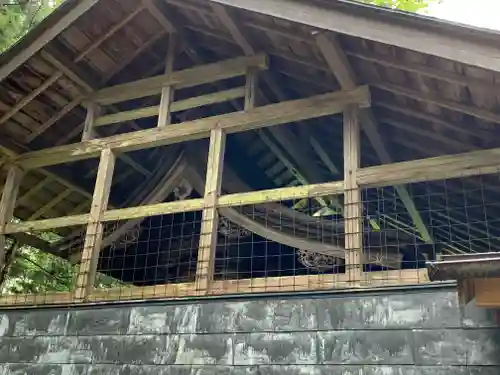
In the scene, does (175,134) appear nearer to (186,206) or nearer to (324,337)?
(186,206)

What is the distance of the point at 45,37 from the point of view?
22.2ft

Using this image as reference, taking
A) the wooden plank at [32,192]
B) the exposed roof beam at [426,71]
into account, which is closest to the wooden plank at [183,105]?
the exposed roof beam at [426,71]

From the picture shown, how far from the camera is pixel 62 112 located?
7.64m

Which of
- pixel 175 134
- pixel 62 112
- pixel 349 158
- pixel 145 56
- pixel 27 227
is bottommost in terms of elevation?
pixel 27 227

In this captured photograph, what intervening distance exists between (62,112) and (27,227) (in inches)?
65.2

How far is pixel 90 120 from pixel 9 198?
1477 millimetres

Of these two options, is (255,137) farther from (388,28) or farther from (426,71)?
(388,28)

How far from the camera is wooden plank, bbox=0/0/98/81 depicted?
666cm

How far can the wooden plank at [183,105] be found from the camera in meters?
6.73

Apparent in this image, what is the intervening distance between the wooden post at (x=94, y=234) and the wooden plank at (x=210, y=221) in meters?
1.29

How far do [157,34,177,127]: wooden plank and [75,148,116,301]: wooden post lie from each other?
2.59 ft

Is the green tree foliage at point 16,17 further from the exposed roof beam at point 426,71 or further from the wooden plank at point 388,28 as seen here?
the exposed roof beam at point 426,71

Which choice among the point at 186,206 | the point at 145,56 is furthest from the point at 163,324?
the point at 145,56

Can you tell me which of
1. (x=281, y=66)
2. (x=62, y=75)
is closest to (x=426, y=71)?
(x=281, y=66)
